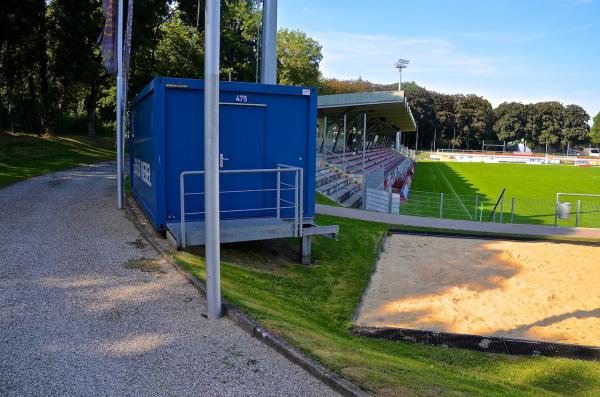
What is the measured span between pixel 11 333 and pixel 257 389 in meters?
2.64

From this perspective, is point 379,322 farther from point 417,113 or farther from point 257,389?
point 417,113

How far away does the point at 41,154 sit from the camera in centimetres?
2859

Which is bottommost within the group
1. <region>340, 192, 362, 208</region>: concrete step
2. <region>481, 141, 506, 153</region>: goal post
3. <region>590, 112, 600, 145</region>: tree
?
<region>340, 192, 362, 208</region>: concrete step

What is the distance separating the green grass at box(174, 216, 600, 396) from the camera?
184 inches

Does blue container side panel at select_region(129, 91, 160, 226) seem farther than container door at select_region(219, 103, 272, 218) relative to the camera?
Yes

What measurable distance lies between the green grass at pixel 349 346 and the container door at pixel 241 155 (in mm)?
834

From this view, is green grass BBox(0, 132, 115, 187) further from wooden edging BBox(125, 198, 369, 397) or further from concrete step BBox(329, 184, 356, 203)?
wooden edging BBox(125, 198, 369, 397)

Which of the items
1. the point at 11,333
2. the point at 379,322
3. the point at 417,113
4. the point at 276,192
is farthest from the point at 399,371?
the point at 417,113

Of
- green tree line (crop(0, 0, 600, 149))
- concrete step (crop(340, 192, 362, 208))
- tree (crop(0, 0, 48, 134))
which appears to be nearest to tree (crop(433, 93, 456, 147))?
green tree line (crop(0, 0, 600, 149))

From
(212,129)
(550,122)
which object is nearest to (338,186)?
(212,129)

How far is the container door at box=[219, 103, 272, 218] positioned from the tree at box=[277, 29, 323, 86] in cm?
5590

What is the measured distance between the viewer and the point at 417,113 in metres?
113

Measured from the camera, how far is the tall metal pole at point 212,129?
5215mm

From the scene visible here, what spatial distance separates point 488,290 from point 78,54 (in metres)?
32.4
